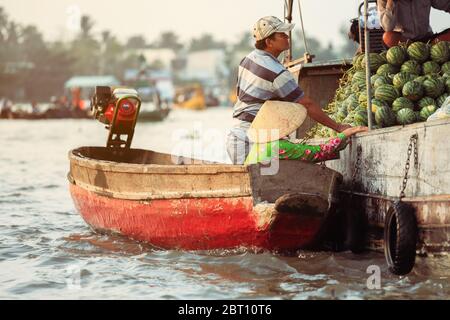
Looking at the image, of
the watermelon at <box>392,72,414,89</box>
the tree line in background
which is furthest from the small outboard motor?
the tree line in background

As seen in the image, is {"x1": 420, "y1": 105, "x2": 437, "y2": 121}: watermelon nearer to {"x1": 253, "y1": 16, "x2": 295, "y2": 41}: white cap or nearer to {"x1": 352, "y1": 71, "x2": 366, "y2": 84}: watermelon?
{"x1": 352, "y1": 71, "x2": 366, "y2": 84}: watermelon

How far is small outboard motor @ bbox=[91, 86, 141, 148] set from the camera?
33.1 ft

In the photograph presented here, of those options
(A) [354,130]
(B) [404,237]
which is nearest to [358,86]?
(A) [354,130]

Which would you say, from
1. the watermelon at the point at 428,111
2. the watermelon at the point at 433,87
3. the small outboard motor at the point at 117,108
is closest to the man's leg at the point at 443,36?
the watermelon at the point at 433,87

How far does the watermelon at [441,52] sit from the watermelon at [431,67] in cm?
5

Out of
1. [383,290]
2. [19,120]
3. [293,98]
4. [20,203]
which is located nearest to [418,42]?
[293,98]

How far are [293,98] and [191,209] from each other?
126 cm

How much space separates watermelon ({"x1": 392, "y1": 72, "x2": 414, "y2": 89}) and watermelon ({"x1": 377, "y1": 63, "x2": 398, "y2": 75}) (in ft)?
0.47

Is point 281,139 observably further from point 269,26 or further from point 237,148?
point 269,26

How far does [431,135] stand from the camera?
6223 millimetres

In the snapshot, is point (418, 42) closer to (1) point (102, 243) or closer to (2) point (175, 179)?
(2) point (175, 179)

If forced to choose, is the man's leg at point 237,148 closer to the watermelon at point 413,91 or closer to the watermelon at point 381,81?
the watermelon at point 381,81

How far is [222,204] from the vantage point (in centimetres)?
729

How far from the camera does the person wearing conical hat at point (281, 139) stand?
7.16 metres
